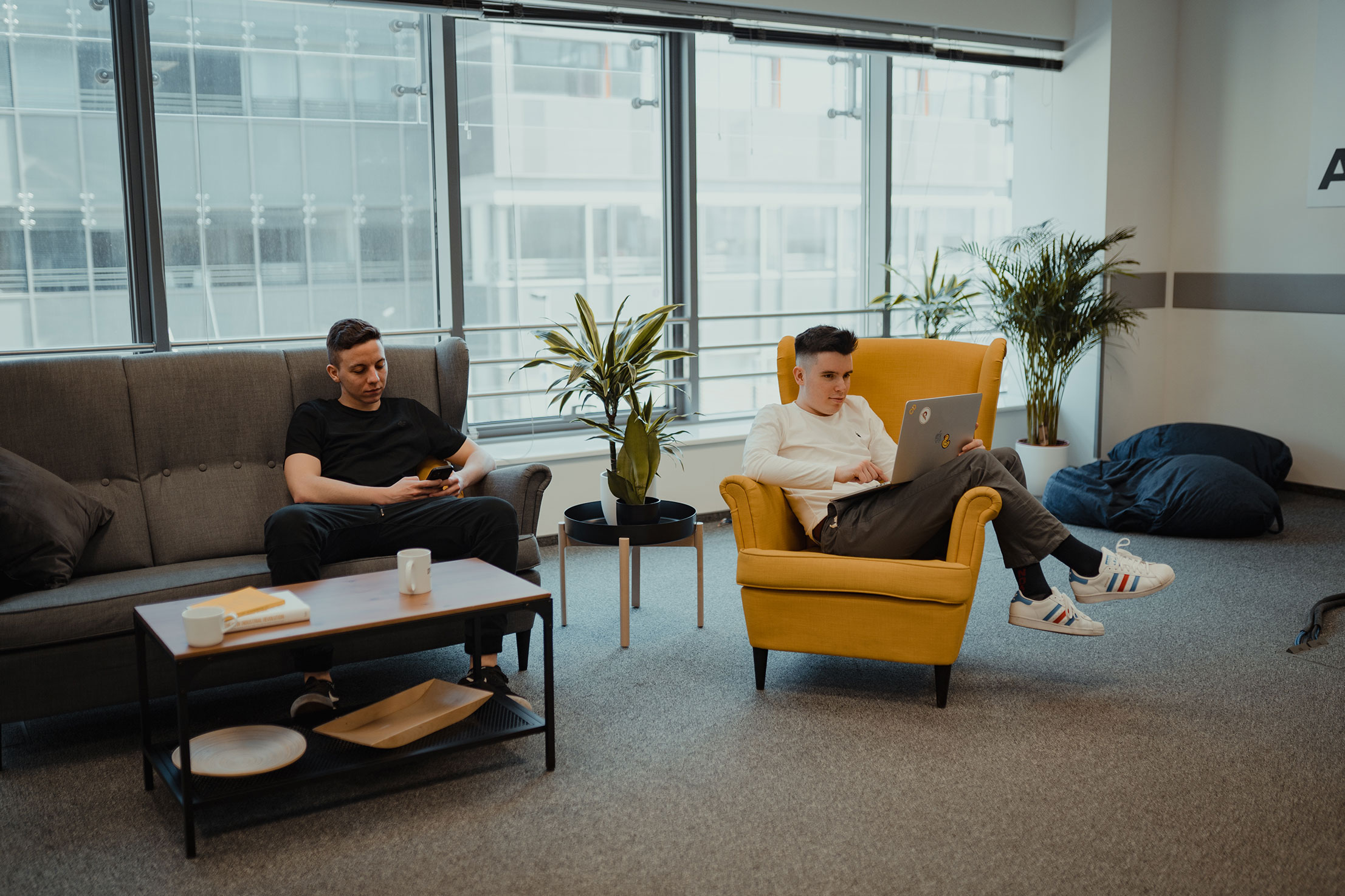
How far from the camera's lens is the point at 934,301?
5785 mm

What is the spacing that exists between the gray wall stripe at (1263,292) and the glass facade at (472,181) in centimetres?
128

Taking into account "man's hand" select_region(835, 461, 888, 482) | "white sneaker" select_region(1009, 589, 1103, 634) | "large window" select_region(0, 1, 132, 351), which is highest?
"large window" select_region(0, 1, 132, 351)

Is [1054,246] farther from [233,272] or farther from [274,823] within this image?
[274,823]

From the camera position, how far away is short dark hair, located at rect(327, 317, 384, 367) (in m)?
3.25

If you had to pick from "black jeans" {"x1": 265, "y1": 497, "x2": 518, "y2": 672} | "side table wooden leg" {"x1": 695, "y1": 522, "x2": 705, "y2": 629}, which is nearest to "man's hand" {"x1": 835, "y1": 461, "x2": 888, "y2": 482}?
"side table wooden leg" {"x1": 695, "y1": 522, "x2": 705, "y2": 629}

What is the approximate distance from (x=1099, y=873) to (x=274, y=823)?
5.55 ft

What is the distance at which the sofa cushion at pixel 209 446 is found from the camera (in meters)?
3.21

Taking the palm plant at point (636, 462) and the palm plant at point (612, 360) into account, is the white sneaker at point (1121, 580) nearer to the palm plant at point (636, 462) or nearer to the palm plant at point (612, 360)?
A: the palm plant at point (636, 462)

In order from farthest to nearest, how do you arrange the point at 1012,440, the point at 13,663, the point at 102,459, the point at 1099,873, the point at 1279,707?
the point at 1012,440, the point at 102,459, the point at 1279,707, the point at 13,663, the point at 1099,873

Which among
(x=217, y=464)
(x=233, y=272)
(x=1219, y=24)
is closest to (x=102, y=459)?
(x=217, y=464)

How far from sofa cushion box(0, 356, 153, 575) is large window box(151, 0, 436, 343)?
3.67ft

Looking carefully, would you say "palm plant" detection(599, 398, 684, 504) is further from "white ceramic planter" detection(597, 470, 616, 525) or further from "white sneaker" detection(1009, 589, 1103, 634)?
"white sneaker" detection(1009, 589, 1103, 634)

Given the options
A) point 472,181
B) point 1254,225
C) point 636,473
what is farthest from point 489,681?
→ point 1254,225

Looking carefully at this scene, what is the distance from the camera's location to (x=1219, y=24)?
5.79 metres
